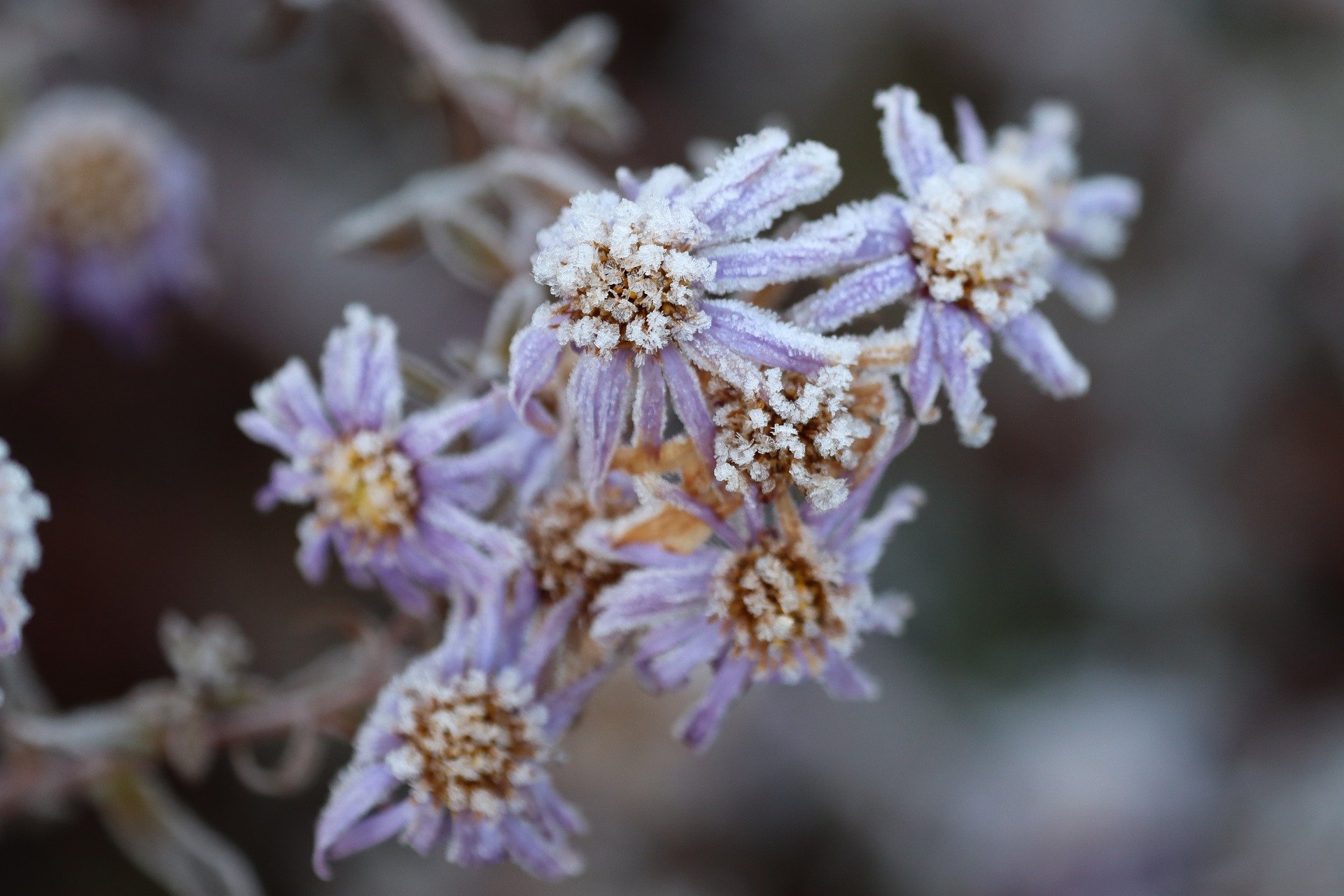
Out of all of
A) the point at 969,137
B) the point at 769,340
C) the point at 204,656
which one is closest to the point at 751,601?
the point at 769,340

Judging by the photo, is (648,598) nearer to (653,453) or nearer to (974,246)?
(653,453)

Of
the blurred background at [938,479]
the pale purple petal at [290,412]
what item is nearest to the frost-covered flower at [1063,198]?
the pale purple petal at [290,412]

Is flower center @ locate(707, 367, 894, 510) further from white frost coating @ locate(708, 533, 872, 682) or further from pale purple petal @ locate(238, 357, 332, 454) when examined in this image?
pale purple petal @ locate(238, 357, 332, 454)

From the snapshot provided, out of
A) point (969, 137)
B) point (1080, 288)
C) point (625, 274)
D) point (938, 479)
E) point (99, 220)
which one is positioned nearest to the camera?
point (625, 274)

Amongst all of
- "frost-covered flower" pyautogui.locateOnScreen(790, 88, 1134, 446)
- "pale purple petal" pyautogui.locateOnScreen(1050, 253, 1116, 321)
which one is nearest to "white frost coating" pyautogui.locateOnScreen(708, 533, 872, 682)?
"frost-covered flower" pyautogui.locateOnScreen(790, 88, 1134, 446)

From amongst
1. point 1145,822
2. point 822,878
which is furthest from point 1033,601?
point 822,878

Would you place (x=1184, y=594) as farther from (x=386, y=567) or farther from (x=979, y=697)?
(x=386, y=567)
